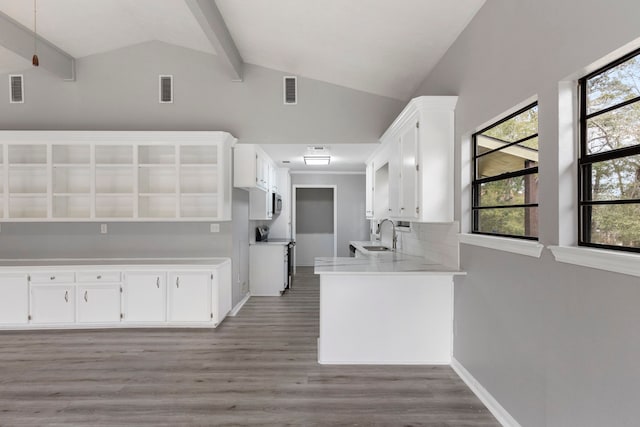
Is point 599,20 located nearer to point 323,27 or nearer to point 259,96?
point 323,27

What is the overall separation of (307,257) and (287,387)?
6132 mm

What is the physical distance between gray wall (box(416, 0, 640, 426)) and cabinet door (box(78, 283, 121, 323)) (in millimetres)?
3783

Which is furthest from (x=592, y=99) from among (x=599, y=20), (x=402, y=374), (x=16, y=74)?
(x=16, y=74)

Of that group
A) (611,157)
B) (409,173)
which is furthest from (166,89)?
(611,157)

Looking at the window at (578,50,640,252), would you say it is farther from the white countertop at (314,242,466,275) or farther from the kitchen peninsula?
the kitchen peninsula

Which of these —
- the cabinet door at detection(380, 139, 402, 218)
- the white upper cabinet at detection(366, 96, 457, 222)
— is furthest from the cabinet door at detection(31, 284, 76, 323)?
the white upper cabinet at detection(366, 96, 457, 222)

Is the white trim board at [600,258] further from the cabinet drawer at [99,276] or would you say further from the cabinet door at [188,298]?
the cabinet drawer at [99,276]

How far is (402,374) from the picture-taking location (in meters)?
2.94

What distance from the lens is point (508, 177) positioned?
2.31 metres

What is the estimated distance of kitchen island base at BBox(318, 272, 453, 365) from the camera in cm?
309

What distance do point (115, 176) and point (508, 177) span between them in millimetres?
4419

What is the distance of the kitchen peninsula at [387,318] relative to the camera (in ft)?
10.1

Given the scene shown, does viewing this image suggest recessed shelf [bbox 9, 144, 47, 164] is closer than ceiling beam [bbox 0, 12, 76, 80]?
No

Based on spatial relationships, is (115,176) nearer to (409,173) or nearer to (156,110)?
(156,110)
